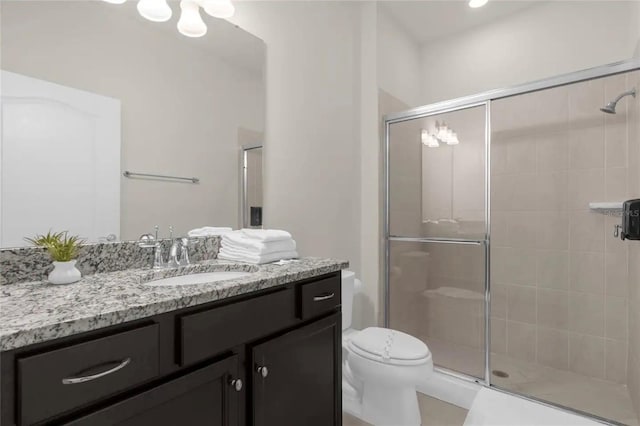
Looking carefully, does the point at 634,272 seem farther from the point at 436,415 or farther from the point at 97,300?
the point at 97,300

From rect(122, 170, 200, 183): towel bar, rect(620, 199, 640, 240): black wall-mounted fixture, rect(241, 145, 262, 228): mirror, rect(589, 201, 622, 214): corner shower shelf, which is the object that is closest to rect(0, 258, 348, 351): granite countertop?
rect(122, 170, 200, 183): towel bar

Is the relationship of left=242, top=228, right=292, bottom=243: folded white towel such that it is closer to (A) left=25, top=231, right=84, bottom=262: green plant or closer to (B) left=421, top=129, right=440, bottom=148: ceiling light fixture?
(A) left=25, top=231, right=84, bottom=262: green plant

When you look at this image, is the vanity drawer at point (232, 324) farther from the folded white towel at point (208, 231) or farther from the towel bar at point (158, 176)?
the towel bar at point (158, 176)

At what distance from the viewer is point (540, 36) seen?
2445 mm

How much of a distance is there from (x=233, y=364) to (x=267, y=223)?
974 millimetres

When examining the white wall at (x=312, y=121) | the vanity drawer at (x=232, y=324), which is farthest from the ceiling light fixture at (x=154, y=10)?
the vanity drawer at (x=232, y=324)

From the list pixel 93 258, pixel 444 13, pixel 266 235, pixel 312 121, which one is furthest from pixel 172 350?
pixel 444 13

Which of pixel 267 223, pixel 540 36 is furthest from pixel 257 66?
pixel 540 36

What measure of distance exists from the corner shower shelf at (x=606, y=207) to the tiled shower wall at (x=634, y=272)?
0.11m

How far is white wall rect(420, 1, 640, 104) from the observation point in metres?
2.16

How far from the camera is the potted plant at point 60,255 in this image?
0.98 metres

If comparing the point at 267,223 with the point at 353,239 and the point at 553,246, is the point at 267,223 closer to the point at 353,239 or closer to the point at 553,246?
the point at 353,239

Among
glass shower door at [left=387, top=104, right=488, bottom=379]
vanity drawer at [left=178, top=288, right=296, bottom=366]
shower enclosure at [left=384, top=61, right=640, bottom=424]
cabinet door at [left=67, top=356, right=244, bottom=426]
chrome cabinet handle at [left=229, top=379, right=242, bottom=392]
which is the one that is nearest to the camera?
cabinet door at [left=67, top=356, right=244, bottom=426]

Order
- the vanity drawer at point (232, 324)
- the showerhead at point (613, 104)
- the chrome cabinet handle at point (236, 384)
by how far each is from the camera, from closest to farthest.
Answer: the vanity drawer at point (232, 324)
the chrome cabinet handle at point (236, 384)
the showerhead at point (613, 104)
